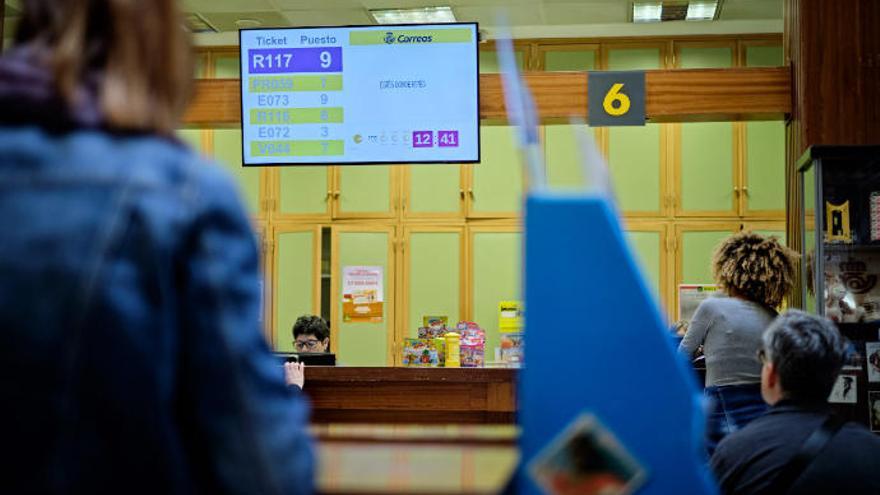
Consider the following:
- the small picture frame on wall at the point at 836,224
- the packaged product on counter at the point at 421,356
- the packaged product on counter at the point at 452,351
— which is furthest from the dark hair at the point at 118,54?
the packaged product on counter at the point at 421,356

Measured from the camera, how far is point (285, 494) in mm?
768

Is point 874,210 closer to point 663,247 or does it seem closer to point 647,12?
point 663,247

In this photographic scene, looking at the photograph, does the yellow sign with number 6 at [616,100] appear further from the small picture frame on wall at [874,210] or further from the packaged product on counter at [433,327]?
the packaged product on counter at [433,327]

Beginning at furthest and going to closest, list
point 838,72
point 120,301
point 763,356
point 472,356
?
point 472,356 < point 838,72 < point 763,356 < point 120,301

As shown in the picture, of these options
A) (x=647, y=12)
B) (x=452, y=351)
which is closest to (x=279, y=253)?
(x=452, y=351)

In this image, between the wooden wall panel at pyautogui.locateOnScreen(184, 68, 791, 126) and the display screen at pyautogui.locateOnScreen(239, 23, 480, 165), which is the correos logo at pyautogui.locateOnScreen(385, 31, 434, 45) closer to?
the display screen at pyautogui.locateOnScreen(239, 23, 480, 165)

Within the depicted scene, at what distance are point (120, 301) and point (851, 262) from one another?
338 cm

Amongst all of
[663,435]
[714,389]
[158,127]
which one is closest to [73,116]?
[158,127]

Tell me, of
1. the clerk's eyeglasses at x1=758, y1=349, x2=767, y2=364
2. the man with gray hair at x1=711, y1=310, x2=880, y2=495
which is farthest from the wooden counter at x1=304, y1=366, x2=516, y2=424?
the man with gray hair at x1=711, y1=310, x2=880, y2=495

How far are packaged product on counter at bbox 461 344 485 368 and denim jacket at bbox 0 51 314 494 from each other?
3.93 metres

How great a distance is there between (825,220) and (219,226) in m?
3.25

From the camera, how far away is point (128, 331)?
0.75m

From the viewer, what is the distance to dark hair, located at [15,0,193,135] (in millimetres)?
798

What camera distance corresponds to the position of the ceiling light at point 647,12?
613 cm
